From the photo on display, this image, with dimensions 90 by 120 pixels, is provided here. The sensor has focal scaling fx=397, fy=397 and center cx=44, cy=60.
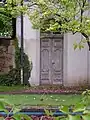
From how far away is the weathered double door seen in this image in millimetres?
19453

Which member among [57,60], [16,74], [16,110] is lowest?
[16,74]

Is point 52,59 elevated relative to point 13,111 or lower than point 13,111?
lower

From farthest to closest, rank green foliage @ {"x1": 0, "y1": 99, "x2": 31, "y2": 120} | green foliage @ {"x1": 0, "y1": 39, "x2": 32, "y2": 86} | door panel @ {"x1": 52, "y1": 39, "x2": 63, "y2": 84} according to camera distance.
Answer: door panel @ {"x1": 52, "y1": 39, "x2": 63, "y2": 84} → green foliage @ {"x1": 0, "y1": 39, "x2": 32, "y2": 86} → green foliage @ {"x1": 0, "y1": 99, "x2": 31, "y2": 120}

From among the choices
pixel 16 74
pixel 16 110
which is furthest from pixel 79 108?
pixel 16 74

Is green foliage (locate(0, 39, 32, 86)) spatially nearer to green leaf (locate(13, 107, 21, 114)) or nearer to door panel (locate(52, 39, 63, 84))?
door panel (locate(52, 39, 63, 84))

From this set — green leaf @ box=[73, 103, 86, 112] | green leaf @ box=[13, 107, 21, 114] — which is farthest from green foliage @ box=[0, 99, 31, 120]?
green leaf @ box=[73, 103, 86, 112]

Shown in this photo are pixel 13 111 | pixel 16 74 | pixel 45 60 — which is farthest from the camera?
pixel 16 74

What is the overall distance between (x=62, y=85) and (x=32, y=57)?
1.99 m

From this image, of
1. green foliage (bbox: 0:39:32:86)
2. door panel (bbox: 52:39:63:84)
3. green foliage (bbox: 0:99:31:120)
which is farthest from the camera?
door panel (bbox: 52:39:63:84)

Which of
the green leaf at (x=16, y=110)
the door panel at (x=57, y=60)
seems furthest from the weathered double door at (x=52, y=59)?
the green leaf at (x=16, y=110)

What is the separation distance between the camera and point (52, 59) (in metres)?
19.7

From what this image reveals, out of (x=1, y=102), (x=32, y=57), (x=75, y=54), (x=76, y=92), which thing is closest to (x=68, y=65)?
(x=75, y=54)

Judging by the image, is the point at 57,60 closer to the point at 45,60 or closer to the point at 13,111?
the point at 45,60

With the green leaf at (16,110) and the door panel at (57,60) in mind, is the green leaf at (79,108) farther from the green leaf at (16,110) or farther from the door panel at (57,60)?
the door panel at (57,60)
